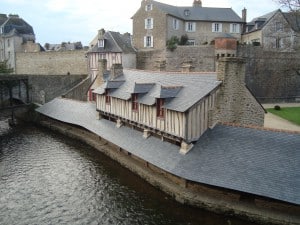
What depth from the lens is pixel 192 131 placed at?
13.3 meters

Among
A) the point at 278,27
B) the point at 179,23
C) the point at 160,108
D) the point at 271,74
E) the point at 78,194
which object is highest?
the point at 179,23

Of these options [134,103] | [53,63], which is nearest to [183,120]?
[134,103]

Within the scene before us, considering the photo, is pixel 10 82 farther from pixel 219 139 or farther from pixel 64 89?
pixel 219 139

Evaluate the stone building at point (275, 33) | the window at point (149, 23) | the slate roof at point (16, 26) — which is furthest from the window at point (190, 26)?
the slate roof at point (16, 26)

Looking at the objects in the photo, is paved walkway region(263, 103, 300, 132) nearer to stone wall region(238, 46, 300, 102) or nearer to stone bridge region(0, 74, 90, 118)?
stone wall region(238, 46, 300, 102)

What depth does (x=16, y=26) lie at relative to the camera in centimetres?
4366

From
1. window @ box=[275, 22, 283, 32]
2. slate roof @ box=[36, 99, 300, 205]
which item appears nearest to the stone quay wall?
slate roof @ box=[36, 99, 300, 205]

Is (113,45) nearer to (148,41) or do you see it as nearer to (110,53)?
(110,53)

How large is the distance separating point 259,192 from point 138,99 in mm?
7355

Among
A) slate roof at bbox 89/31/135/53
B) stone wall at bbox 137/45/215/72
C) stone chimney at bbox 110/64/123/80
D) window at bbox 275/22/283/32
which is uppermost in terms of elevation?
window at bbox 275/22/283/32

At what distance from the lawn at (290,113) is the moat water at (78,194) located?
1228 centimetres

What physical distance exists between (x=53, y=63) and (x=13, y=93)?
27.8 ft

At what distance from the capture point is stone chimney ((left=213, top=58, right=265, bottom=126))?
13771mm

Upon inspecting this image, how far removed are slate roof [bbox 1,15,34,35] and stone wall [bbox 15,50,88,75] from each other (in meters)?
5.80
